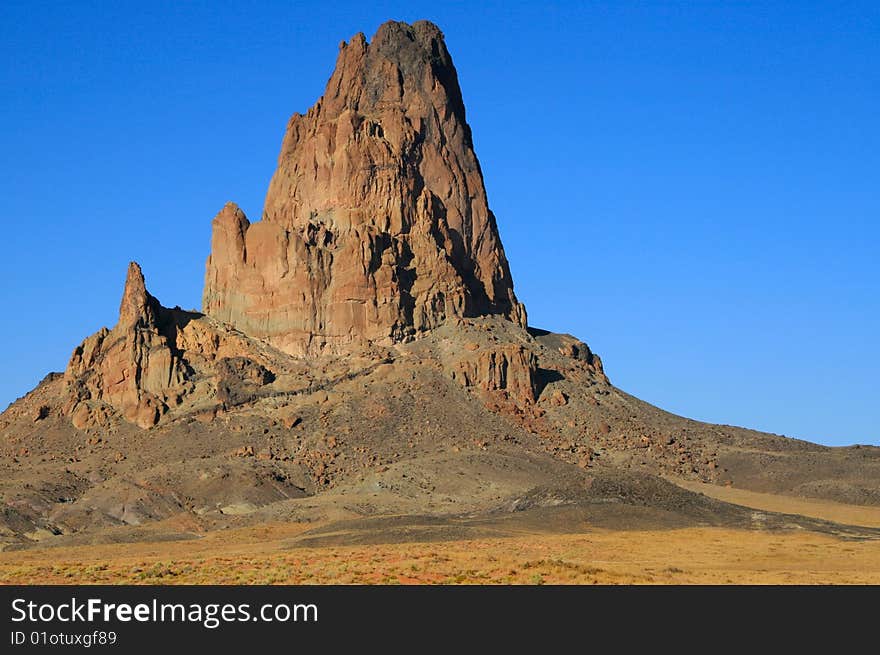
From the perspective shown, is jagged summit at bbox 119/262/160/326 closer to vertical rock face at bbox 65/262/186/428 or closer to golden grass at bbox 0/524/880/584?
vertical rock face at bbox 65/262/186/428

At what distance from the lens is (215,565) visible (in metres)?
84.4

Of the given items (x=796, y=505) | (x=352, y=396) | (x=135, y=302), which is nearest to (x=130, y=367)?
(x=135, y=302)

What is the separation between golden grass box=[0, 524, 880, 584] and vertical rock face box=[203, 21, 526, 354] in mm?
60451

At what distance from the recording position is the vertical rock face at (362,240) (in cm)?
17550

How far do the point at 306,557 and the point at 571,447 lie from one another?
243 ft

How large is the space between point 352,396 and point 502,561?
8326cm

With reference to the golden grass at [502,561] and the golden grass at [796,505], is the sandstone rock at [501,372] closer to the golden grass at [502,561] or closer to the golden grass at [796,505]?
the golden grass at [796,505]

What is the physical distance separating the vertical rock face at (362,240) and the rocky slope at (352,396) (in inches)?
11.9

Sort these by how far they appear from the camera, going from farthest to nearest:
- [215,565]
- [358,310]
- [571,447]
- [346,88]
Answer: [346,88] → [358,310] → [571,447] → [215,565]

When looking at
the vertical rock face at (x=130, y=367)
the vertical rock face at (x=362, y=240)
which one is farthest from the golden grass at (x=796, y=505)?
the vertical rock face at (x=130, y=367)

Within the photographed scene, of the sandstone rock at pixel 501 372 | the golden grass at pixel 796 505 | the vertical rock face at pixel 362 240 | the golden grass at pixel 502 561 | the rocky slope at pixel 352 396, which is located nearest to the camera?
the golden grass at pixel 502 561

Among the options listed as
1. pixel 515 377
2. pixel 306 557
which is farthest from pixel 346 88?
pixel 306 557

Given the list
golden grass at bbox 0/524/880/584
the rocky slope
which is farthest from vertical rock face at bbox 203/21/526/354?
golden grass at bbox 0/524/880/584
